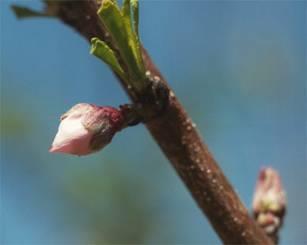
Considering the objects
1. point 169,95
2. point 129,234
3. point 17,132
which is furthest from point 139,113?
point 17,132

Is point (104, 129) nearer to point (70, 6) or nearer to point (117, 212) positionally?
point (70, 6)

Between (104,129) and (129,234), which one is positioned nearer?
(104,129)

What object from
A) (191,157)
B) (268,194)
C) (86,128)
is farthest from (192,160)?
(268,194)

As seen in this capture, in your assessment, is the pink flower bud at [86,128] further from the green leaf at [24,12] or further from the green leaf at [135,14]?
the green leaf at [24,12]

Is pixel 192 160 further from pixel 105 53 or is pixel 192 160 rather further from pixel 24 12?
pixel 24 12

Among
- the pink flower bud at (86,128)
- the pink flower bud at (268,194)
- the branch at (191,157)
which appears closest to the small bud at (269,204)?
the pink flower bud at (268,194)

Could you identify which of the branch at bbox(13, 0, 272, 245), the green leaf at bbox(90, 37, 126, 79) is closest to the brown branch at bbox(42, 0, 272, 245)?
the branch at bbox(13, 0, 272, 245)
